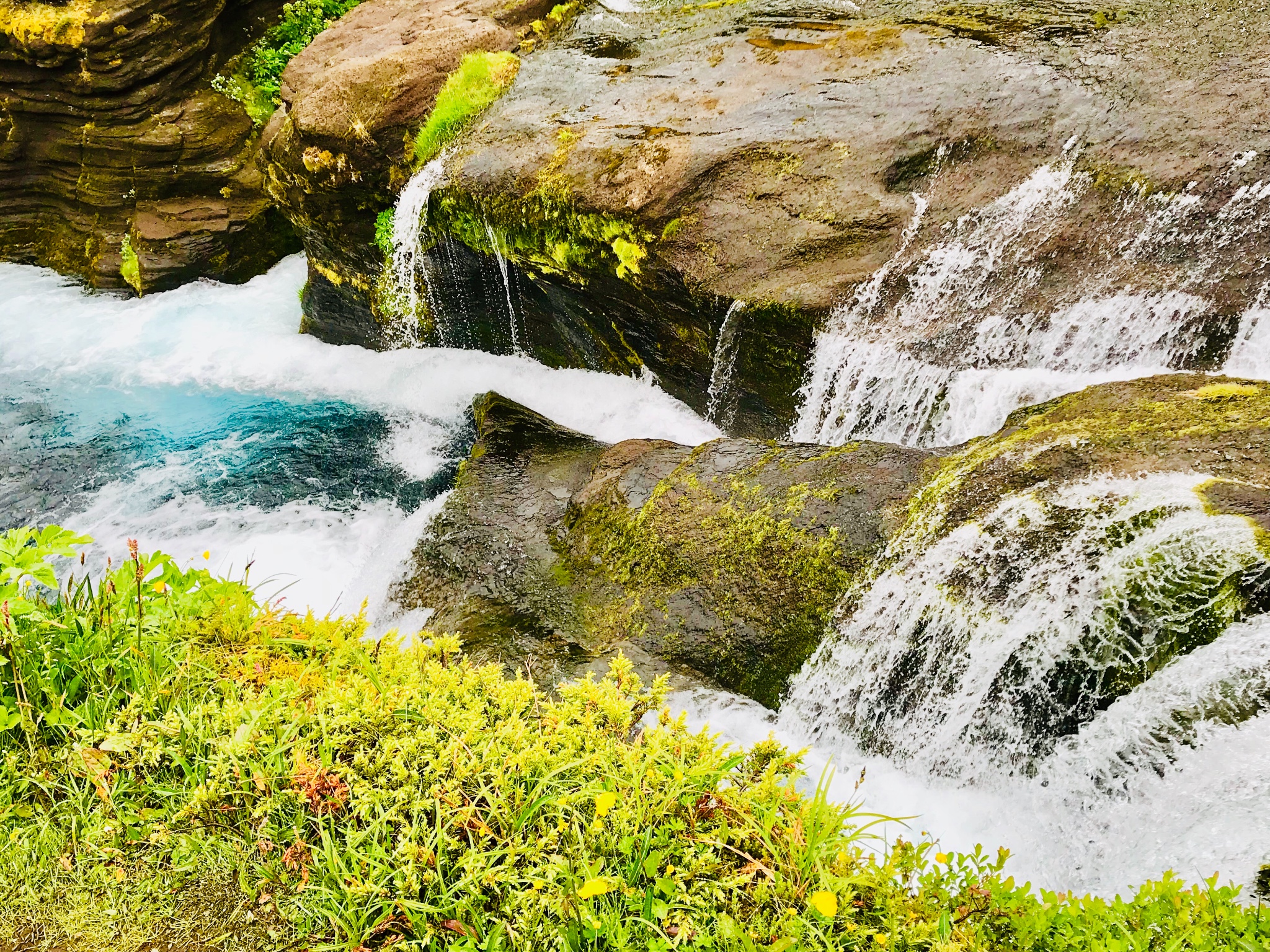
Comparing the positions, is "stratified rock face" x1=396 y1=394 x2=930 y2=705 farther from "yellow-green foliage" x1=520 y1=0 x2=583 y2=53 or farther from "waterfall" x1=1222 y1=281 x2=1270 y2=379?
"yellow-green foliage" x1=520 y1=0 x2=583 y2=53

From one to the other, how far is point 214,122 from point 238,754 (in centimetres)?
1129

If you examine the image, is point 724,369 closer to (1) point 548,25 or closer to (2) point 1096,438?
(2) point 1096,438

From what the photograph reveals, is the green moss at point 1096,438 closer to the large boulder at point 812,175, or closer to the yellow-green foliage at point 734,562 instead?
the yellow-green foliage at point 734,562

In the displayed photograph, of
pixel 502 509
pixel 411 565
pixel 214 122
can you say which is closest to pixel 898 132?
pixel 502 509

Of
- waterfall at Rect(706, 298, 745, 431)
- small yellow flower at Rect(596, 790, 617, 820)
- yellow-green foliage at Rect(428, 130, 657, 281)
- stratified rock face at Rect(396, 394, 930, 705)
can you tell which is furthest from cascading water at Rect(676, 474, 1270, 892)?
yellow-green foliage at Rect(428, 130, 657, 281)

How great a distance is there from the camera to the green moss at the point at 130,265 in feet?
38.2

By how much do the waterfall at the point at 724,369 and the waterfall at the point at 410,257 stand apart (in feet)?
11.1

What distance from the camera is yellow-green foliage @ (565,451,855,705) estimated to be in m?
4.82

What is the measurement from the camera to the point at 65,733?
10.5 ft

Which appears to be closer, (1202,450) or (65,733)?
(65,733)

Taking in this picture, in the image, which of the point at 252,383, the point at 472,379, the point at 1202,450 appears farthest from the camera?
the point at 252,383

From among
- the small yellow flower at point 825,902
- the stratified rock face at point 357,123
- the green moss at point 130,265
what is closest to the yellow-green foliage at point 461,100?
the stratified rock face at point 357,123

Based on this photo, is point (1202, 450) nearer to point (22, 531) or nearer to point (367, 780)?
point (367, 780)

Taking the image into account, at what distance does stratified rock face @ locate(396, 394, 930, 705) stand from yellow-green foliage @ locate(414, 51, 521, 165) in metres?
4.00
